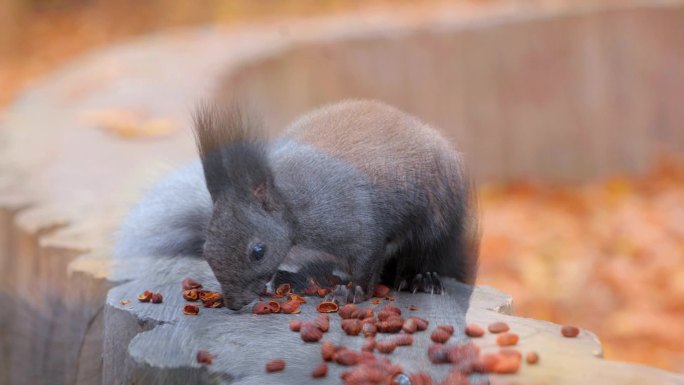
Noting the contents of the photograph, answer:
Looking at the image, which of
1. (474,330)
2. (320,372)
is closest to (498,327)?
(474,330)

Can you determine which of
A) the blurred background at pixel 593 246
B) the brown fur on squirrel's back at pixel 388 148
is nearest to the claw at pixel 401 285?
the brown fur on squirrel's back at pixel 388 148

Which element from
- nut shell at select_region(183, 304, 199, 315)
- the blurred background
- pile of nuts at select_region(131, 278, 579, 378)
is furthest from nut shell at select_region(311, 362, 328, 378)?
the blurred background

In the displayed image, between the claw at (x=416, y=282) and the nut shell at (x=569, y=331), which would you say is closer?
the nut shell at (x=569, y=331)

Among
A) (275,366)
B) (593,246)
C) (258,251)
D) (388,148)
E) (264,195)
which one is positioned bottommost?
(593,246)

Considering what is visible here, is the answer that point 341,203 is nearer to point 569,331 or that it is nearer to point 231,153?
point 231,153

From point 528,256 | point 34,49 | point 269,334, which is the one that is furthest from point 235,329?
point 34,49

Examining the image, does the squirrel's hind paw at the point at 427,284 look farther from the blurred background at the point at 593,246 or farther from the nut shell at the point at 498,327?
the blurred background at the point at 593,246
